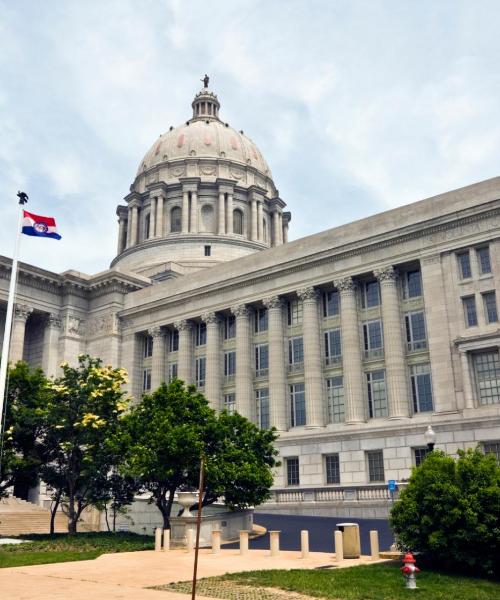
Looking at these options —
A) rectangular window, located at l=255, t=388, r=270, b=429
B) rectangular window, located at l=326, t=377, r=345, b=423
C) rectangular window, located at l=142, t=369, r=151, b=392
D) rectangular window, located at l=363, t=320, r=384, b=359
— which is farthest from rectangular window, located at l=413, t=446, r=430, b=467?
rectangular window, located at l=142, t=369, r=151, b=392

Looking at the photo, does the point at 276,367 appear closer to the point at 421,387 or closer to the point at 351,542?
Result: the point at 421,387

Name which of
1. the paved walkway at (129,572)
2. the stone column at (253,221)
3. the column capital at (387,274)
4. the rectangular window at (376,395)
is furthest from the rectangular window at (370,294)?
the stone column at (253,221)

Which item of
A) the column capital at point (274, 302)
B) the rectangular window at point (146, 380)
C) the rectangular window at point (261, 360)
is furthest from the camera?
the rectangular window at point (146, 380)

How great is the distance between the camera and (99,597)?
15.2 m

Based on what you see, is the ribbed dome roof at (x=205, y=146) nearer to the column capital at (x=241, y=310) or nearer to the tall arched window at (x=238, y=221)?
the tall arched window at (x=238, y=221)

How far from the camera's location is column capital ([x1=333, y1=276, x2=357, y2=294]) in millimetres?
47000

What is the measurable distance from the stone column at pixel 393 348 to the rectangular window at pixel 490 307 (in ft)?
19.4

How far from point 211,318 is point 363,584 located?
3867 cm

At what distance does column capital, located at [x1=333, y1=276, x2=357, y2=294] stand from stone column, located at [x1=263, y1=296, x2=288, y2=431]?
5.54 m

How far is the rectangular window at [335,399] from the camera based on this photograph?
151 feet

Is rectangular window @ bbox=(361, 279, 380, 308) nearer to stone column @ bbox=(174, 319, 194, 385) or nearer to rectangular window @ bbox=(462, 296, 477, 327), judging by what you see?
rectangular window @ bbox=(462, 296, 477, 327)

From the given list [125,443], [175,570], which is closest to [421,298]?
[125,443]

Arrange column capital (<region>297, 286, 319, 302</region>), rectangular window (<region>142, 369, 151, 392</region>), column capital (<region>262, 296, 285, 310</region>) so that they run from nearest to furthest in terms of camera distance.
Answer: column capital (<region>297, 286, 319, 302</region>)
column capital (<region>262, 296, 285, 310</region>)
rectangular window (<region>142, 369, 151, 392</region>)

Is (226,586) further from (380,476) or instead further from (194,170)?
(194,170)
